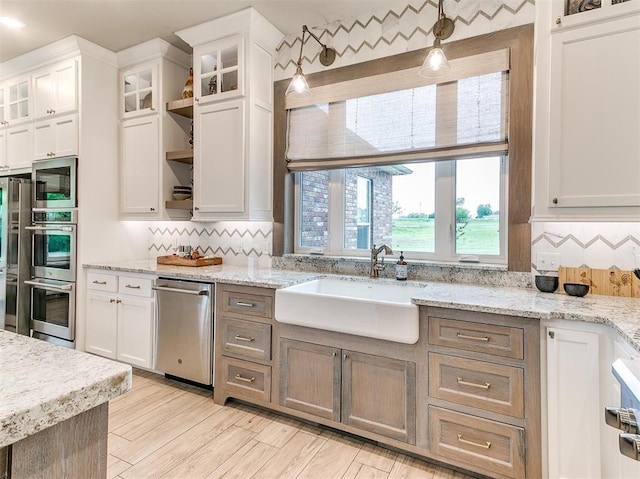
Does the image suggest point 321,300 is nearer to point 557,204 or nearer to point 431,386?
point 431,386

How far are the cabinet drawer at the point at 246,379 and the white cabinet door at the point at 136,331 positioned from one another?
79 cm

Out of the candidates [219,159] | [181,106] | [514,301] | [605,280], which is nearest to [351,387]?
[514,301]

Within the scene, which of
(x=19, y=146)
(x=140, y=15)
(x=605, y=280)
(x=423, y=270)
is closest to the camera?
(x=605, y=280)

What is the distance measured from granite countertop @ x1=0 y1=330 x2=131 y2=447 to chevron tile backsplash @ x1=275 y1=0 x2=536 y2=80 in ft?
8.59

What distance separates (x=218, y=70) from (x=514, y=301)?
2.69 meters

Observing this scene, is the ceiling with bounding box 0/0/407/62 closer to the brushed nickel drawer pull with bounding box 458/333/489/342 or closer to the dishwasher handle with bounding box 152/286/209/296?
the dishwasher handle with bounding box 152/286/209/296

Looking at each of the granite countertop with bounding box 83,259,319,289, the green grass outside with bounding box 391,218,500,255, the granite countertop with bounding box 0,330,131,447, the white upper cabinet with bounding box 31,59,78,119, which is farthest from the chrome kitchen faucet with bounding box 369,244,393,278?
the white upper cabinet with bounding box 31,59,78,119

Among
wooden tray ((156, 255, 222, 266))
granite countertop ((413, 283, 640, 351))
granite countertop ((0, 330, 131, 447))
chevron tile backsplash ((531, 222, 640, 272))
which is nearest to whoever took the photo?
granite countertop ((0, 330, 131, 447))

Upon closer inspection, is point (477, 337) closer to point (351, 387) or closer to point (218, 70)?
point (351, 387)

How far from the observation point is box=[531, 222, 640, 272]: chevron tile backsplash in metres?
1.93

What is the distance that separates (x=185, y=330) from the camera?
103 inches

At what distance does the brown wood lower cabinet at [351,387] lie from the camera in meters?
1.89

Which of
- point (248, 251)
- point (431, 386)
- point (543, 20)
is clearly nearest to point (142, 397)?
point (248, 251)

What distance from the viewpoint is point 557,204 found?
1.82m
